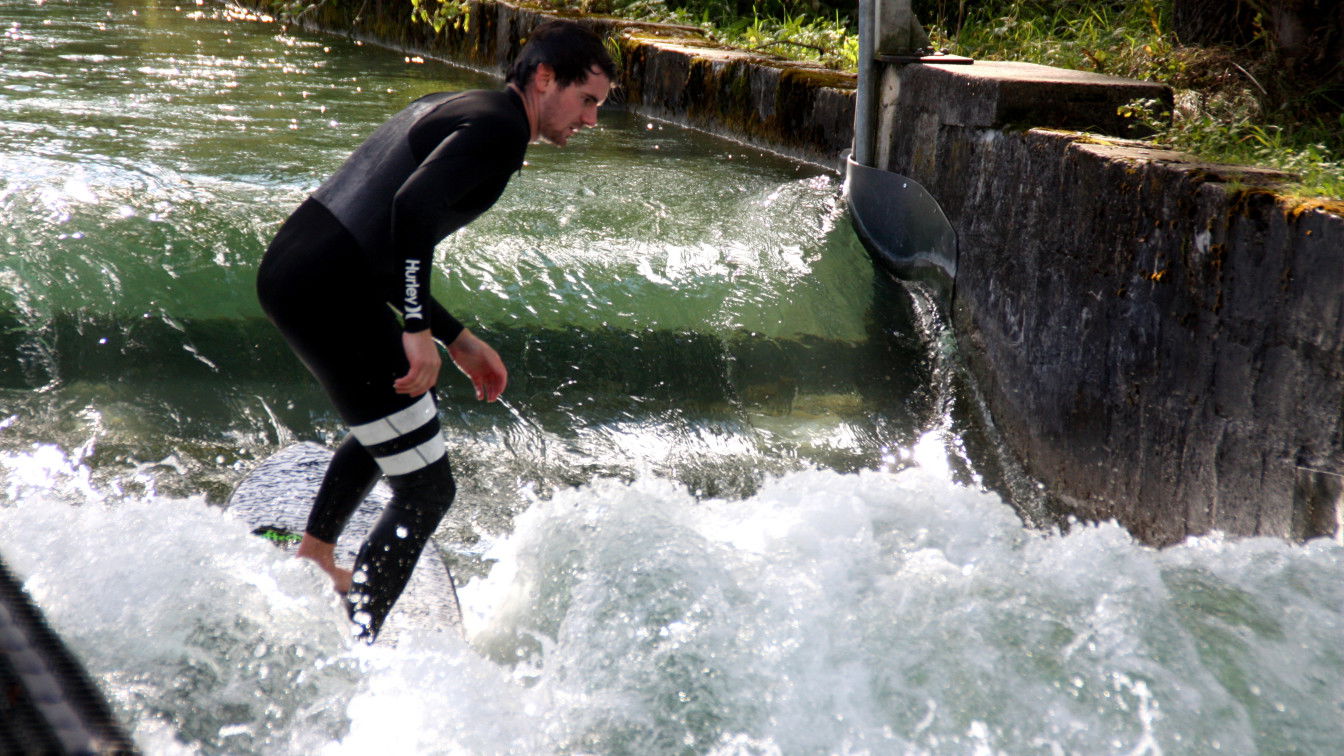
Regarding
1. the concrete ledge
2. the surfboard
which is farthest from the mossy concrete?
the surfboard

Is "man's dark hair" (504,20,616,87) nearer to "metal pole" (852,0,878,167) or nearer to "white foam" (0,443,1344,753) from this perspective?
"white foam" (0,443,1344,753)

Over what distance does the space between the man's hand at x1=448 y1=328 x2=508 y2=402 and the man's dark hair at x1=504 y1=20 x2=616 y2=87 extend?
75cm

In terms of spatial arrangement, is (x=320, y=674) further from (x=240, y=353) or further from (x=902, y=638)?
(x=240, y=353)

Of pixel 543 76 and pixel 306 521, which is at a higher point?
pixel 543 76

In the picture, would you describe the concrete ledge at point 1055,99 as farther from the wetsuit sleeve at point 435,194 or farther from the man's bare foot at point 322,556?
the man's bare foot at point 322,556

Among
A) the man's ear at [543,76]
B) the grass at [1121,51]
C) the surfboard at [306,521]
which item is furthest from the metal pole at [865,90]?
the man's ear at [543,76]

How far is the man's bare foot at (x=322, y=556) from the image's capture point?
124 inches

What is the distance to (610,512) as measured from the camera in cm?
338

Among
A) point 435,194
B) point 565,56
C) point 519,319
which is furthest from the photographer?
point 519,319

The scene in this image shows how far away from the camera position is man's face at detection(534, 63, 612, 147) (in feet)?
9.55

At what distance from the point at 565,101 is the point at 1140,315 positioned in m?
2.12

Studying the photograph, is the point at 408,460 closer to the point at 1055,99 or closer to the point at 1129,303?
the point at 1129,303

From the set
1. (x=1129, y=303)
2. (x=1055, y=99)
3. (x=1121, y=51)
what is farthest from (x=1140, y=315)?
(x=1121, y=51)

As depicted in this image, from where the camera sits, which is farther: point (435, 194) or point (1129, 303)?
point (1129, 303)
